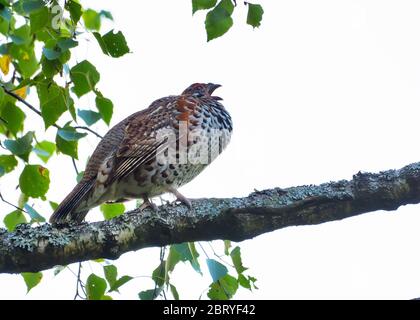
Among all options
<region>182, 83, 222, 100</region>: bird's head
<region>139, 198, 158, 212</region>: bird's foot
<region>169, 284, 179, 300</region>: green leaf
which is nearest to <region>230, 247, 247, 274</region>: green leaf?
<region>169, 284, 179, 300</region>: green leaf

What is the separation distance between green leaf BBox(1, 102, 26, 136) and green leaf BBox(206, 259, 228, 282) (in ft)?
5.00

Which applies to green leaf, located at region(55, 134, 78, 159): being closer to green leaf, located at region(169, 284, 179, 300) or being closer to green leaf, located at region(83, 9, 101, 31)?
green leaf, located at region(169, 284, 179, 300)

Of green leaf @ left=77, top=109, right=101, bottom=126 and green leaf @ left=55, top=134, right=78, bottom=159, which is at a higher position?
green leaf @ left=77, top=109, right=101, bottom=126

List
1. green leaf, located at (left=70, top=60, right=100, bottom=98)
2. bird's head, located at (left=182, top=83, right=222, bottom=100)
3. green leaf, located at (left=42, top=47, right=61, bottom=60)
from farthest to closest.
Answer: bird's head, located at (left=182, top=83, right=222, bottom=100) → green leaf, located at (left=70, top=60, right=100, bottom=98) → green leaf, located at (left=42, top=47, right=61, bottom=60)

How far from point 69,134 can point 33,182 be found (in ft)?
1.60

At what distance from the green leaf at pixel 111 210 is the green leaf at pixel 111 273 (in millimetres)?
679

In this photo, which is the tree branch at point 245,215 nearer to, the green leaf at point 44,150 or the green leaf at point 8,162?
the green leaf at point 8,162

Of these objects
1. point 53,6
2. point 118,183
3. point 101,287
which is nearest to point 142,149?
point 118,183

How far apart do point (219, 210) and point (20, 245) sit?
1.25 m

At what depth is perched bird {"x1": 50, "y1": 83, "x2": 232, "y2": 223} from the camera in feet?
24.6

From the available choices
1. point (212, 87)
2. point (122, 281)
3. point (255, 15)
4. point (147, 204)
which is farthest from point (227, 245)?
point (212, 87)

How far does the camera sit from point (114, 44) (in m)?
5.52
